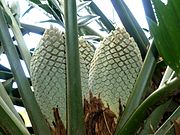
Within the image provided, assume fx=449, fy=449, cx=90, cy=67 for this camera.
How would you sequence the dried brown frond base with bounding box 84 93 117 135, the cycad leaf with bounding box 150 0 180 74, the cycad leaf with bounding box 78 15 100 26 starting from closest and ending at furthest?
the cycad leaf with bounding box 150 0 180 74 < the dried brown frond base with bounding box 84 93 117 135 < the cycad leaf with bounding box 78 15 100 26

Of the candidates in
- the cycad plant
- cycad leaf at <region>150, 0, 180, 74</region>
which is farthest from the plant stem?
cycad leaf at <region>150, 0, 180, 74</region>

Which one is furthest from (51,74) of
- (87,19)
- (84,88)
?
(87,19)

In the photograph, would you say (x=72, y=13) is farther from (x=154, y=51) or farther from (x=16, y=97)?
(x=16, y=97)

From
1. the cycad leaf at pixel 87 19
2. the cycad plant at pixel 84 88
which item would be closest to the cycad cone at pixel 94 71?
the cycad plant at pixel 84 88

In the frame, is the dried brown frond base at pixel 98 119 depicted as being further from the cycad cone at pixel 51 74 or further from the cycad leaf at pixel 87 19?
the cycad leaf at pixel 87 19

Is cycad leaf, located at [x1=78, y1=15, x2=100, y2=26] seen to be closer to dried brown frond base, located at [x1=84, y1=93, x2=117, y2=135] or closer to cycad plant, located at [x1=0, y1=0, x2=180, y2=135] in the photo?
cycad plant, located at [x1=0, y1=0, x2=180, y2=135]

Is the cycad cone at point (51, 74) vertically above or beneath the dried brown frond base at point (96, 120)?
above

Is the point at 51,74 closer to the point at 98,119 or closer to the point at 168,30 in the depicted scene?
the point at 98,119
